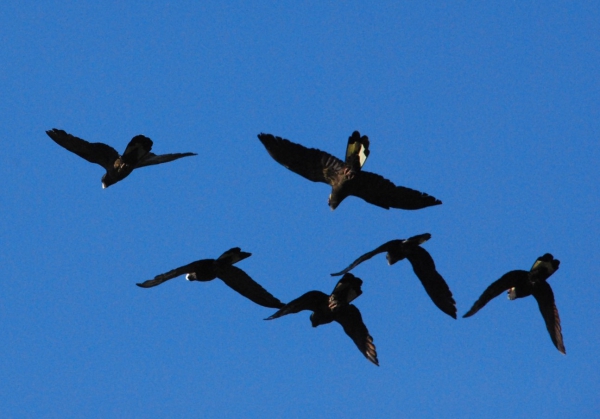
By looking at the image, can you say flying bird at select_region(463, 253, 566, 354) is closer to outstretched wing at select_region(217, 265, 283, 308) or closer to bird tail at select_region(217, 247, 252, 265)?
outstretched wing at select_region(217, 265, 283, 308)

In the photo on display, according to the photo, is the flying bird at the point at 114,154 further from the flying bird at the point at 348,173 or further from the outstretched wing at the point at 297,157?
the flying bird at the point at 348,173

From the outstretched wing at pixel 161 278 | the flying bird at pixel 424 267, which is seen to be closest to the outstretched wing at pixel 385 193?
the flying bird at pixel 424 267

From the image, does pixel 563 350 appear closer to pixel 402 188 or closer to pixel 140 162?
pixel 402 188

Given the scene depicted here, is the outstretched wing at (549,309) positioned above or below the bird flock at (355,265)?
below

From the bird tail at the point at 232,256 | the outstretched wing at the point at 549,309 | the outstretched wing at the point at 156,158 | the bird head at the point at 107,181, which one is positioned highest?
the bird head at the point at 107,181

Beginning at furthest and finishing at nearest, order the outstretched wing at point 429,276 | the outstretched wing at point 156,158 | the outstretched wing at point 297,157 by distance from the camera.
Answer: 1. the outstretched wing at point 156,158
2. the outstretched wing at point 429,276
3. the outstretched wing at point 297,157

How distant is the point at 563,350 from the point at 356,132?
5.72m

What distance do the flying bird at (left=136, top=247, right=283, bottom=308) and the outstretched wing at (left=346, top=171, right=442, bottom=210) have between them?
2488 mm

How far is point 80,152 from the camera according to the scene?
82.6ft

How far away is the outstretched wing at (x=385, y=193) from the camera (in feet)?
75.0

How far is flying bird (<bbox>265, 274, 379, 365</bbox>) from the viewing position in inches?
912

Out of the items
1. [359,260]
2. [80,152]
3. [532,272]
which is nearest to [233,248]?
[359,260]

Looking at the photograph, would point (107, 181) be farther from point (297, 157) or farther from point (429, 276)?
point (429, 276)

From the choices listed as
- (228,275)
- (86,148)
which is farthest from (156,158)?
(228,275)
